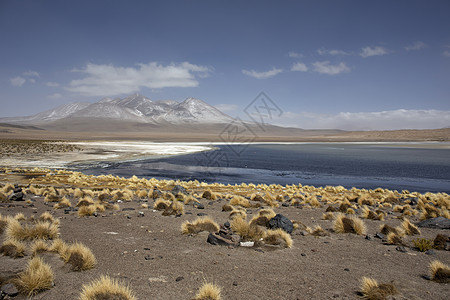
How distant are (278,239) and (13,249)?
5.77 metres

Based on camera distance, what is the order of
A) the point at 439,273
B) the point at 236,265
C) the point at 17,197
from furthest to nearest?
the point at 17,197, the point at 236,265, the point at 439,273

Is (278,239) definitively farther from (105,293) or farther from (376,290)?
(105,293)

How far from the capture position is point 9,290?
4.37 m

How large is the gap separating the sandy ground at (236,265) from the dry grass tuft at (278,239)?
0.72 ft

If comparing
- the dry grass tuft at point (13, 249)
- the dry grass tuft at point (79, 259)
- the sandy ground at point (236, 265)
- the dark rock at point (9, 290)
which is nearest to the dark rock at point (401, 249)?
the sandy ground at point (236, 265)

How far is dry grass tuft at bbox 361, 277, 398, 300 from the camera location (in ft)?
15.1

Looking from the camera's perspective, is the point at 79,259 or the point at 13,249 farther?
the point at 13,249

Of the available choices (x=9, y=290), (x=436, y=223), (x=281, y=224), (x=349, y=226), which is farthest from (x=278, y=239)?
(x=436, y=223)

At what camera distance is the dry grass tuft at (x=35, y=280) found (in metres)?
4.50

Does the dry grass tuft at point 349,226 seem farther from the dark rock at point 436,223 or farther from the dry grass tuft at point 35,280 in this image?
the dry grass tuft at point 35,280

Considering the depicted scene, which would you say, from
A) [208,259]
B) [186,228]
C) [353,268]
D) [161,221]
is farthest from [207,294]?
[161,221]

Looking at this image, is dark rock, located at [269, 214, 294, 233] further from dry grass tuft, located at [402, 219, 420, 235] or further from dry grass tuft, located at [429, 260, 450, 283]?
dry grass tuft, located at [429, 260, 450, 283]

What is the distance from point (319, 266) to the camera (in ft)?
19.9

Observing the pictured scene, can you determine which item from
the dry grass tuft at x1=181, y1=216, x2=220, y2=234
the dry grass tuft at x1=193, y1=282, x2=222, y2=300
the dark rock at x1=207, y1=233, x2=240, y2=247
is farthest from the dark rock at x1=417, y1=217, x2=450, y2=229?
the dry grass tuft at x1=193, y1=282, x2=222, y2=300
